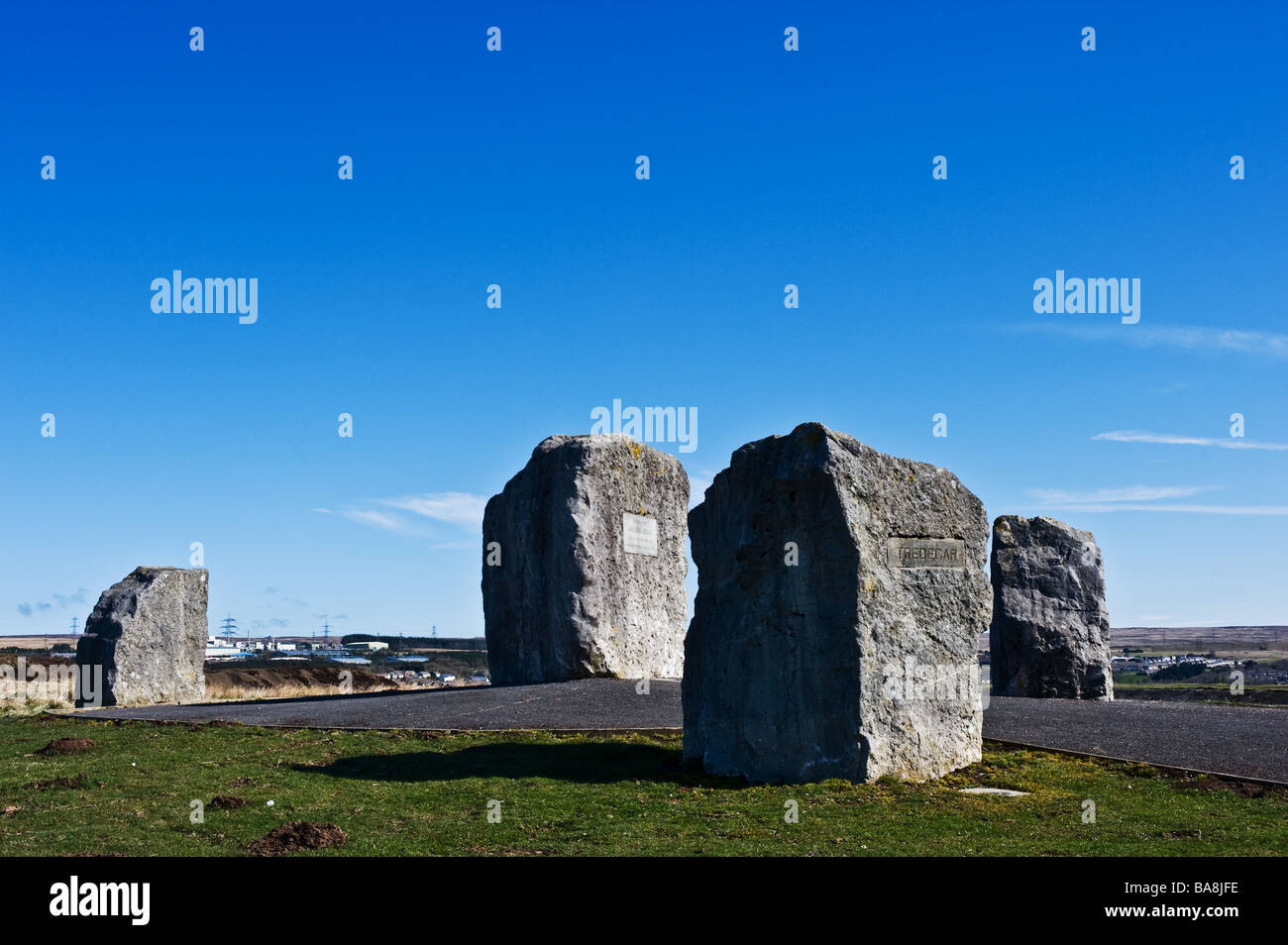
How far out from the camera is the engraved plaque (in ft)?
95.5

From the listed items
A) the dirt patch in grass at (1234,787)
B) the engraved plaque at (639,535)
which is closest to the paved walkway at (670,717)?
the dirt patch in grass at (1234,787)

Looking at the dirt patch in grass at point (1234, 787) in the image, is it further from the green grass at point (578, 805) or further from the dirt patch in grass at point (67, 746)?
the dirt patch in grass at point (67, 746)

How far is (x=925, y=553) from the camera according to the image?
652 inches

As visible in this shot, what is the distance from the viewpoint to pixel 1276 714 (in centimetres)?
2108

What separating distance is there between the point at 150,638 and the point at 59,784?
16.1m

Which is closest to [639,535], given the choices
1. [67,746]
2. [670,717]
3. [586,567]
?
[586,567]

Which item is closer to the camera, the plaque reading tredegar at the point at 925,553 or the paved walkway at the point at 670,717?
the plaque reading tredegar at the point at 925,553

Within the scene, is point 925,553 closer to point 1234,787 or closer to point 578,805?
point 1234,787

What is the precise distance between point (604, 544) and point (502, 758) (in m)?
11.3

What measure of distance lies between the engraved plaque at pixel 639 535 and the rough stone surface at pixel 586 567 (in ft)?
0.28

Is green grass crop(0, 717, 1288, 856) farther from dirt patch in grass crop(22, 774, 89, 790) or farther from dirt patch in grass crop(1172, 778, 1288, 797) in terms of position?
dirt patch in grass crop(22, 774, 89, 790)

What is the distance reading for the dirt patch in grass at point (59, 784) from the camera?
51.2 ft
